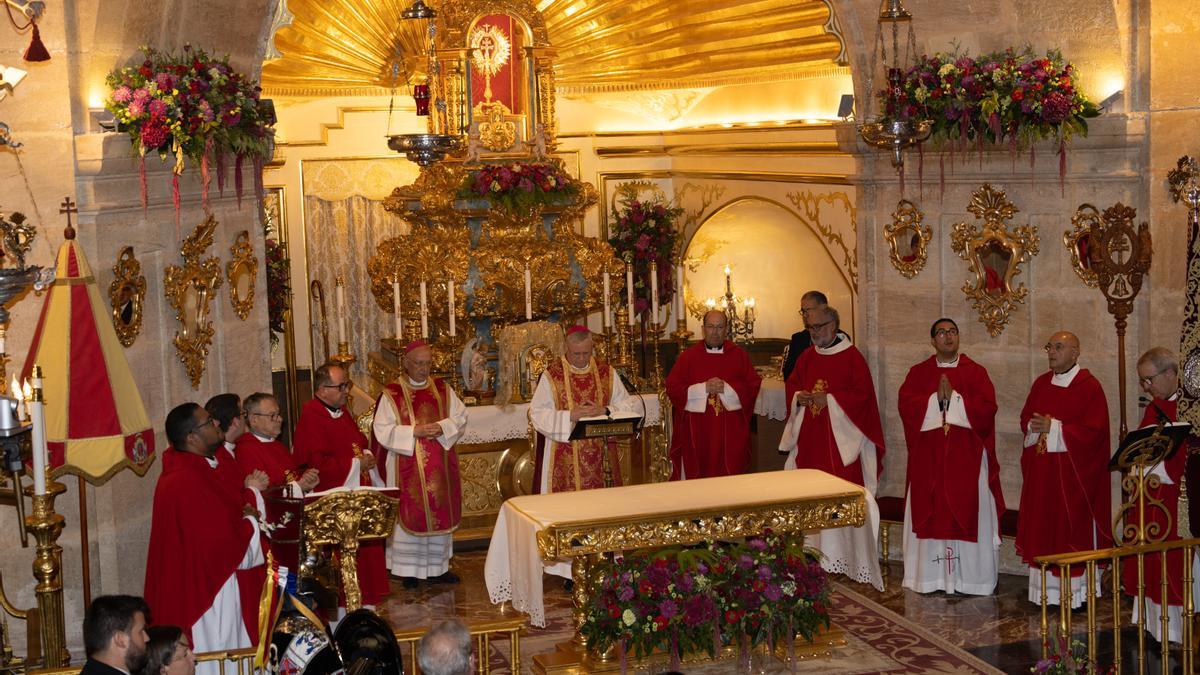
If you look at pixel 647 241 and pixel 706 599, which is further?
pixel 647 241

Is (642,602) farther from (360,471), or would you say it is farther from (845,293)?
(845,293)

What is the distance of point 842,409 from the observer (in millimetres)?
10992

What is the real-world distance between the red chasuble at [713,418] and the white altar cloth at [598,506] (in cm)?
229

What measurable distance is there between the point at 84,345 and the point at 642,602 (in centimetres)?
315

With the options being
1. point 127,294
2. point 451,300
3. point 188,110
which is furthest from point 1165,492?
point 127,294

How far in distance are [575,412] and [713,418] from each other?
163cm

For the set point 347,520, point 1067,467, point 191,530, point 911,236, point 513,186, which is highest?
point 513,186

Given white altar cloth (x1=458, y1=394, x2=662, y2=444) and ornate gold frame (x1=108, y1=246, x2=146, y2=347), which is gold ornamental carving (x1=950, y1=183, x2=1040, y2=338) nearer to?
white altar cloth (x1=458, y1=394, x2=662, y2=444)

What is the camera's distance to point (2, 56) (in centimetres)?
845

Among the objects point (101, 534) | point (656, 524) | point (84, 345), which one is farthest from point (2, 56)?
point (656, 524)

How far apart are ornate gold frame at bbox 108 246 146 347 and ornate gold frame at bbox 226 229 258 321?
794mm

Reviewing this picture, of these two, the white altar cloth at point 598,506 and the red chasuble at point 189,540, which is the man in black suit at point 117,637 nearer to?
the red chasuble at point 189,540

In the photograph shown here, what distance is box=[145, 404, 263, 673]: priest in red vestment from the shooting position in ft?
25.0

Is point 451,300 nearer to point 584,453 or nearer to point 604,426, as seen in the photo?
point 584,453
